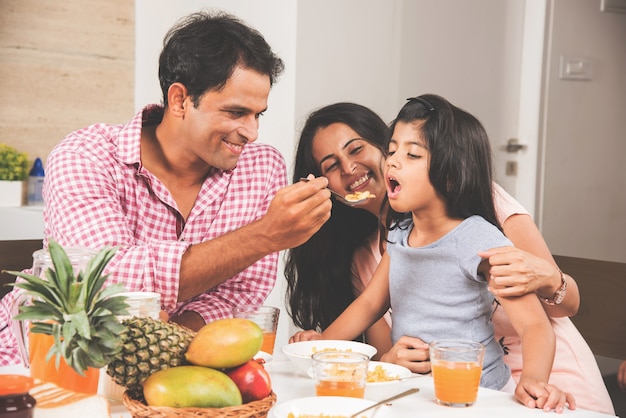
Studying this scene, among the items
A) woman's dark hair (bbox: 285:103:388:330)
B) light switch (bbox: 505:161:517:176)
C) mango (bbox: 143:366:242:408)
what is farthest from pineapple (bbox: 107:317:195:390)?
light switch (bbox: 505:161:517:176)

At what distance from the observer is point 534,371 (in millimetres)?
1423

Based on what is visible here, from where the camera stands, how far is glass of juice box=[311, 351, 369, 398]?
3.89ft

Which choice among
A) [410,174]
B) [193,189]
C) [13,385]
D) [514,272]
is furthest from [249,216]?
[13,385]

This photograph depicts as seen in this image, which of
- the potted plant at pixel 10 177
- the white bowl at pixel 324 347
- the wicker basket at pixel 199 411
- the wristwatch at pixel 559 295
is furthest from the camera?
the potted plant at pixel 10 177

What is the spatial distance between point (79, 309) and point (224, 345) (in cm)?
20

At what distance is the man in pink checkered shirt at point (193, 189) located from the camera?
5.86 feet

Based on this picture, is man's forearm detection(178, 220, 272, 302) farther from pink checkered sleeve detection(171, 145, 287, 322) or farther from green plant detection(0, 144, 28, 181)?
green plant detection(0, 144, 28, 181)

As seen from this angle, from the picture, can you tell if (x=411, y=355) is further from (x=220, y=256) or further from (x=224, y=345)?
(x=224, y=345)

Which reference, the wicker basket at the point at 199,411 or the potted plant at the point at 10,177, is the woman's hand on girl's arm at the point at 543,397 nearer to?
the wicker basket at the point at 199,411

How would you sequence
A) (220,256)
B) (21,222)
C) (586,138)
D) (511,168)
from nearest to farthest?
(220,256)
(21,222)
(511,168)
(586,138)

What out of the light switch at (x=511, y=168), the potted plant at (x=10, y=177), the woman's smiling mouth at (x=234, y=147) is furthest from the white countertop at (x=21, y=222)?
the light switch at (x=511, y=168)

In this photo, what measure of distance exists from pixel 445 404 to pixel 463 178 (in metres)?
0.66

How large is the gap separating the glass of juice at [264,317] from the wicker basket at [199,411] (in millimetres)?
412

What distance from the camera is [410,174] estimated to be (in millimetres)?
1775
